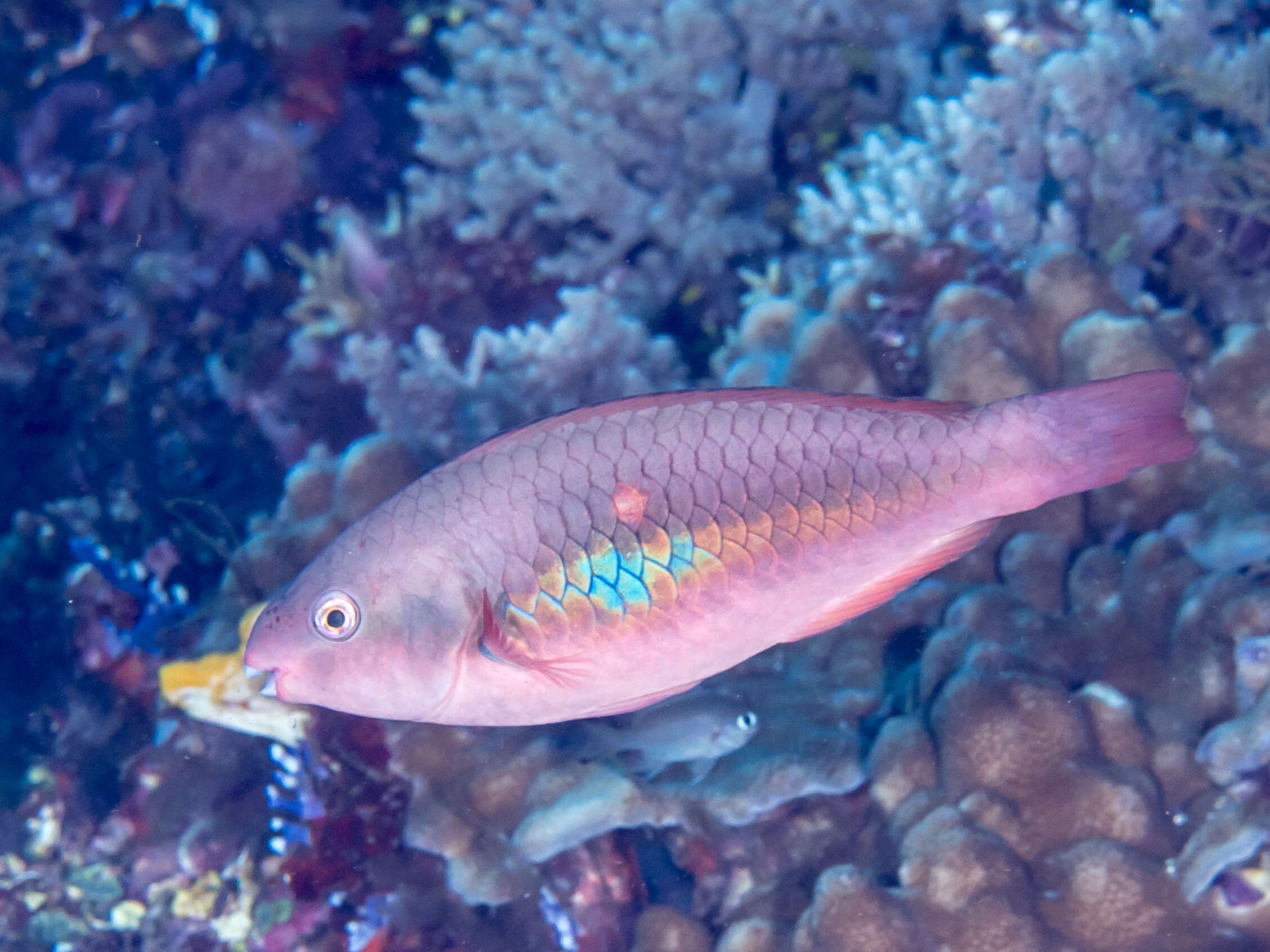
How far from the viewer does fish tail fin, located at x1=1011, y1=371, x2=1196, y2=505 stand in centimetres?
191

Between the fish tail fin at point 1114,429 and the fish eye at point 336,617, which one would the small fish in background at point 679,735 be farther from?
the fish tail fin at point 1114,429

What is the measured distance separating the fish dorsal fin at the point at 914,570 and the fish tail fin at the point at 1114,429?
0.21m

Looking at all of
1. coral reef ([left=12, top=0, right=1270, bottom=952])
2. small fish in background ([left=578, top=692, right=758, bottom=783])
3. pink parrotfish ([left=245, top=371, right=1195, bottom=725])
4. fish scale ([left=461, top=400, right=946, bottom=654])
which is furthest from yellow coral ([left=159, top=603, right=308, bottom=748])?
fish scale ([left=461, top=400, right=946, bottom=654])

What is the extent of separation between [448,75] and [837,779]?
20.4ft

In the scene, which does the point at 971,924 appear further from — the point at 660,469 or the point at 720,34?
the point at 720,34

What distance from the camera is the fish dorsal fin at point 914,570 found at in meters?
2.10

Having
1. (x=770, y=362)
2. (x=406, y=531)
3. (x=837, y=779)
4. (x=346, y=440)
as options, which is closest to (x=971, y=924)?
(x=837, y=779)

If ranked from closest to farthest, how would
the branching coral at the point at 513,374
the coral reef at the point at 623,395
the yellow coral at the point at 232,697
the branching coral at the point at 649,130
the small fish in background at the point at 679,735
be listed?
the coral reef at the point at 623,395 → the small fish in background at the point at 679,735 → the yellow coral at the point at 232,697 → the branching coral at the point at 513,374 → the branching coral at the point at 649,130

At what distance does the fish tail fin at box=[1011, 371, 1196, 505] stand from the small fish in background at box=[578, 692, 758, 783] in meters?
1.48

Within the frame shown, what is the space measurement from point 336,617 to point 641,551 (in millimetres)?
795

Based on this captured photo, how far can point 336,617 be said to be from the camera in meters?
2.09

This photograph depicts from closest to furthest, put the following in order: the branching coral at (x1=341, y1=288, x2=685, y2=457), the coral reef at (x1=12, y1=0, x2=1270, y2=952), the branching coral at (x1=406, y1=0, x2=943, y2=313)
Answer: the coral reef at (x1=12, y1=0, x2=1270, y2=952) → the branching coral at (x1=341, y1=288, x2=685, y2=457) → the branching coral at (x1=406, y1=0, x2=943, y2=313)

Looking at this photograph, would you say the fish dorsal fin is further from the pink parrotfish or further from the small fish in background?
the small fish in background

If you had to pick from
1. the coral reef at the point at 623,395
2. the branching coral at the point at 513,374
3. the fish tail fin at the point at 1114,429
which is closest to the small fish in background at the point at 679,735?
the coral reef at the point at 623,395
